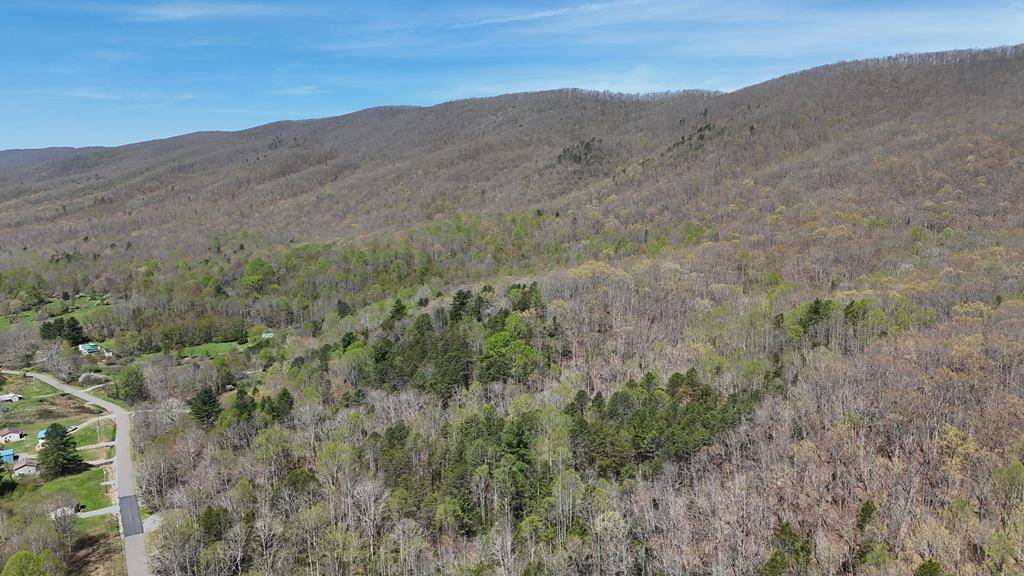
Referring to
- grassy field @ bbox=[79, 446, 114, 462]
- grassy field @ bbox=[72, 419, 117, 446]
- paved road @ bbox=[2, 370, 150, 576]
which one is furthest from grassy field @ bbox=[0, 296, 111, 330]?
grassy field @ bbox=[79, 446, 114, 462]

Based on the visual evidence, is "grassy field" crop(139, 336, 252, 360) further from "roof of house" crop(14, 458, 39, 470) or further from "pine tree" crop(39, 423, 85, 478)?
"pine tree" crop(39, 423, 85, 478)

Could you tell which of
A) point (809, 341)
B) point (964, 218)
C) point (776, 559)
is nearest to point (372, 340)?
point (809, 341)

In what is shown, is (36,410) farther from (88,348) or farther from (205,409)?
(205,409)

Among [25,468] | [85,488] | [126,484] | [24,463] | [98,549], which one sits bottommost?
[98,549]

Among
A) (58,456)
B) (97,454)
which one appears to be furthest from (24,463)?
(58,456)

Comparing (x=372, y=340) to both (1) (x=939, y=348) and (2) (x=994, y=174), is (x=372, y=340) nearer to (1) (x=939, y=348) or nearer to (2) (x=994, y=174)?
(1) (x=939, y=348)
